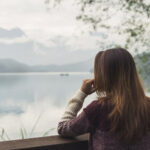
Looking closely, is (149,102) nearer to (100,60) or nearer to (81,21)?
(100,60)

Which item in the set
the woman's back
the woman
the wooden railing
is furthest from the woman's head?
the wooden railing

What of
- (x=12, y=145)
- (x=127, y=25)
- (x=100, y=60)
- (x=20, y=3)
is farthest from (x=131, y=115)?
(x=20, y=3)

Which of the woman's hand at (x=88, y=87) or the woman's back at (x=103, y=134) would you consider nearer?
the woman's back at (x=103, y=134)

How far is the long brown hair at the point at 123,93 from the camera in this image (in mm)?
1161

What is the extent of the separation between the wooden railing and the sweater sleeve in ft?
0.14

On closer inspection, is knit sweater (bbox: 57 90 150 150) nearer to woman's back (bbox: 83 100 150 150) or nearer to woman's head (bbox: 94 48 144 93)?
woman's back (bbox: 83 100 150 150)

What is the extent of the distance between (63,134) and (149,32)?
4.49m

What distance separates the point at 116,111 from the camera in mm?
1160

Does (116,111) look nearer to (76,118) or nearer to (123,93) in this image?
(123,93)

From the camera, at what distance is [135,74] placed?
127cm

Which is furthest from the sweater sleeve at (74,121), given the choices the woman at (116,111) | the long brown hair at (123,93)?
the long brown hair at (123,93)

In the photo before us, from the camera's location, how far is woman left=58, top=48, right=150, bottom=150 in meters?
1.16

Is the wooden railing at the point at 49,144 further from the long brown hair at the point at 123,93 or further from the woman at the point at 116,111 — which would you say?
the long brown hair at the point at 123,93

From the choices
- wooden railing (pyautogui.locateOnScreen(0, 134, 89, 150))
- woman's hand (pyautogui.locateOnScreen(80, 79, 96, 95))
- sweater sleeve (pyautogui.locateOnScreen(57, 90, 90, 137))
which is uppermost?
woman's hand (pyautogui.locateOnScreen(80, 79, 96, 95))
